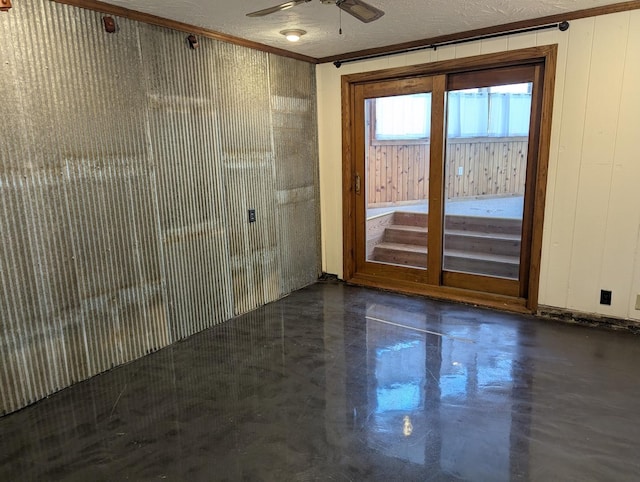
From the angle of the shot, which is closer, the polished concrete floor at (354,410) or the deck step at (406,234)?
the polished concrete floor at (354,410)

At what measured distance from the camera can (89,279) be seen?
2.83 meters

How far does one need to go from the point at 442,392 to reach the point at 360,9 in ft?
7.66

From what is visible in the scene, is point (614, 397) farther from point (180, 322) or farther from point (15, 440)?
point (15, 440)

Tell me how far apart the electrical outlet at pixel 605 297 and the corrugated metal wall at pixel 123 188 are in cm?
295

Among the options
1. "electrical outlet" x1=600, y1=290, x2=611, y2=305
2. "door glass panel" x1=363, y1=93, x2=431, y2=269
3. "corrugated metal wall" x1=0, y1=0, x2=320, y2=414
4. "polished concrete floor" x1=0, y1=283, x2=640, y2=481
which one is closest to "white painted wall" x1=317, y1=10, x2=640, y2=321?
"electrical outlet" x1=600, y1=290, x2=611, y2=305

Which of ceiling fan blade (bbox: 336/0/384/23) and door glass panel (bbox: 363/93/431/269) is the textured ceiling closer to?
ceiling fan blade (bbox: 336/0/384/23)

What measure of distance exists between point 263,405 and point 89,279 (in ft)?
4.72

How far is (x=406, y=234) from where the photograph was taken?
15.1ft

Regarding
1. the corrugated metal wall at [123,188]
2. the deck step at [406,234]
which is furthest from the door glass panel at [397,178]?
the corrugated metal wall at [123,188]

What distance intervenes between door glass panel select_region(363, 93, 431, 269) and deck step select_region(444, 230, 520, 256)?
0.90ft

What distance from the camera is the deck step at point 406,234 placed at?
4461 millimetres

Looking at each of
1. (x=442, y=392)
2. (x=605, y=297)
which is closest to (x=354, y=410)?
(x=442, y=392)

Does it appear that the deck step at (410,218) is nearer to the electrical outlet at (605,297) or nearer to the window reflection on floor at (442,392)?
the window reflection on floor at (442,392)

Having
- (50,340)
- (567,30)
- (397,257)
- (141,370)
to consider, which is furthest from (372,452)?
(567,30)
